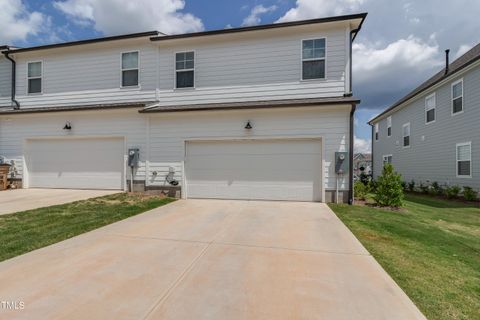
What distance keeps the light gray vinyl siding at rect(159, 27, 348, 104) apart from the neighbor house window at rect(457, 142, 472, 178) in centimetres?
702

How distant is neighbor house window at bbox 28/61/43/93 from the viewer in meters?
10.9

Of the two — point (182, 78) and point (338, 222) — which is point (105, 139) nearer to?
point (182, 78)

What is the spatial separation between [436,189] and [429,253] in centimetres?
1108

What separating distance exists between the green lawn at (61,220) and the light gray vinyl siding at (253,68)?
4133 millimetres

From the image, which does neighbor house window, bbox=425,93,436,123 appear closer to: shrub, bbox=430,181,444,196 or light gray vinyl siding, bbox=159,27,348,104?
shrub, bbox=430,181,444,196

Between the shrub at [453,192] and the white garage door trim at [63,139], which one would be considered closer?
the white garage door trim at [63,139]

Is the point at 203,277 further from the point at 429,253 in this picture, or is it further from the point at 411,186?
the point at 411,186

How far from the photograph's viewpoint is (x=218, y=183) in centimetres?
892

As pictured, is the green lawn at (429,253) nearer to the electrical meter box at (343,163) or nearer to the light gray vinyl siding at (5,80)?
the electrical meter box at (343,163)

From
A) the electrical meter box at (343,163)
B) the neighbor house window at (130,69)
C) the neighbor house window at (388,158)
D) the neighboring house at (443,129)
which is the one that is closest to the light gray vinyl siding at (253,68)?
the neighbor house window at (130,69)

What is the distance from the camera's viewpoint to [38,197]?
8445mm

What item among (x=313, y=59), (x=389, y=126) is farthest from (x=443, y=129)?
(x=313, y=59)

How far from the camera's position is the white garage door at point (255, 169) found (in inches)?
332

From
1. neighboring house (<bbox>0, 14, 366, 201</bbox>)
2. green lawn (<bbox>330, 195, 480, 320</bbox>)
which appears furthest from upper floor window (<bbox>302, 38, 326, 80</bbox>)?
green lawn (<bbox>330, 195, 480, 320</bbox>)
